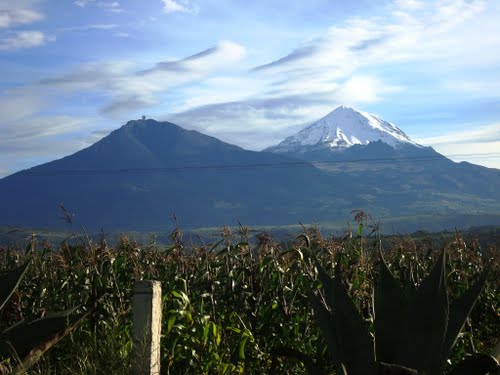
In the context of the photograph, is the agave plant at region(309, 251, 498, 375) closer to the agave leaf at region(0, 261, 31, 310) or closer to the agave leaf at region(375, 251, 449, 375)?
the agave leaf at region(375, 251, 449, 375)

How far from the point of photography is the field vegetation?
5.44 m

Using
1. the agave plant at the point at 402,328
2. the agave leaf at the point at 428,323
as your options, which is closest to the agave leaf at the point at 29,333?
the agave plant at the point at 402,328

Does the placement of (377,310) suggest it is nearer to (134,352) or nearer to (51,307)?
(134,352)

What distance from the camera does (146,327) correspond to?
4590 mm

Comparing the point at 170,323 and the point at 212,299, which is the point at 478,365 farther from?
the point at 212,299

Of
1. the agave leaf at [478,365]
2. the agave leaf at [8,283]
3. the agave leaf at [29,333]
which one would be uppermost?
the agave leaf at [8,283]

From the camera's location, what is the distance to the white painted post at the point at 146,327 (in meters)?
4.59

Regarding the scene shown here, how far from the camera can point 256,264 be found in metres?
6.84

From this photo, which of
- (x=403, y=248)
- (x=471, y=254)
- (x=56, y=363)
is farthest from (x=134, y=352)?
(x=471, y=254)

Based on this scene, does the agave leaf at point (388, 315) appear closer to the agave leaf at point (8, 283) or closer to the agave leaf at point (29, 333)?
the agave leaf at point (29, 333)

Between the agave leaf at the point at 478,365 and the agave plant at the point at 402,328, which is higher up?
the agave plant at the point at 402,328

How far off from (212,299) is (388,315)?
8.87ft

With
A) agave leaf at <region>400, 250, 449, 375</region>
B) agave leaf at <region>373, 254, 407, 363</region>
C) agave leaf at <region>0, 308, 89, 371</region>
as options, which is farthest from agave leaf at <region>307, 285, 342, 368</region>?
agave leaf at <region>0, 308, 89, 371</region>

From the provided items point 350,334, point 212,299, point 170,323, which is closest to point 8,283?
point 170,323
